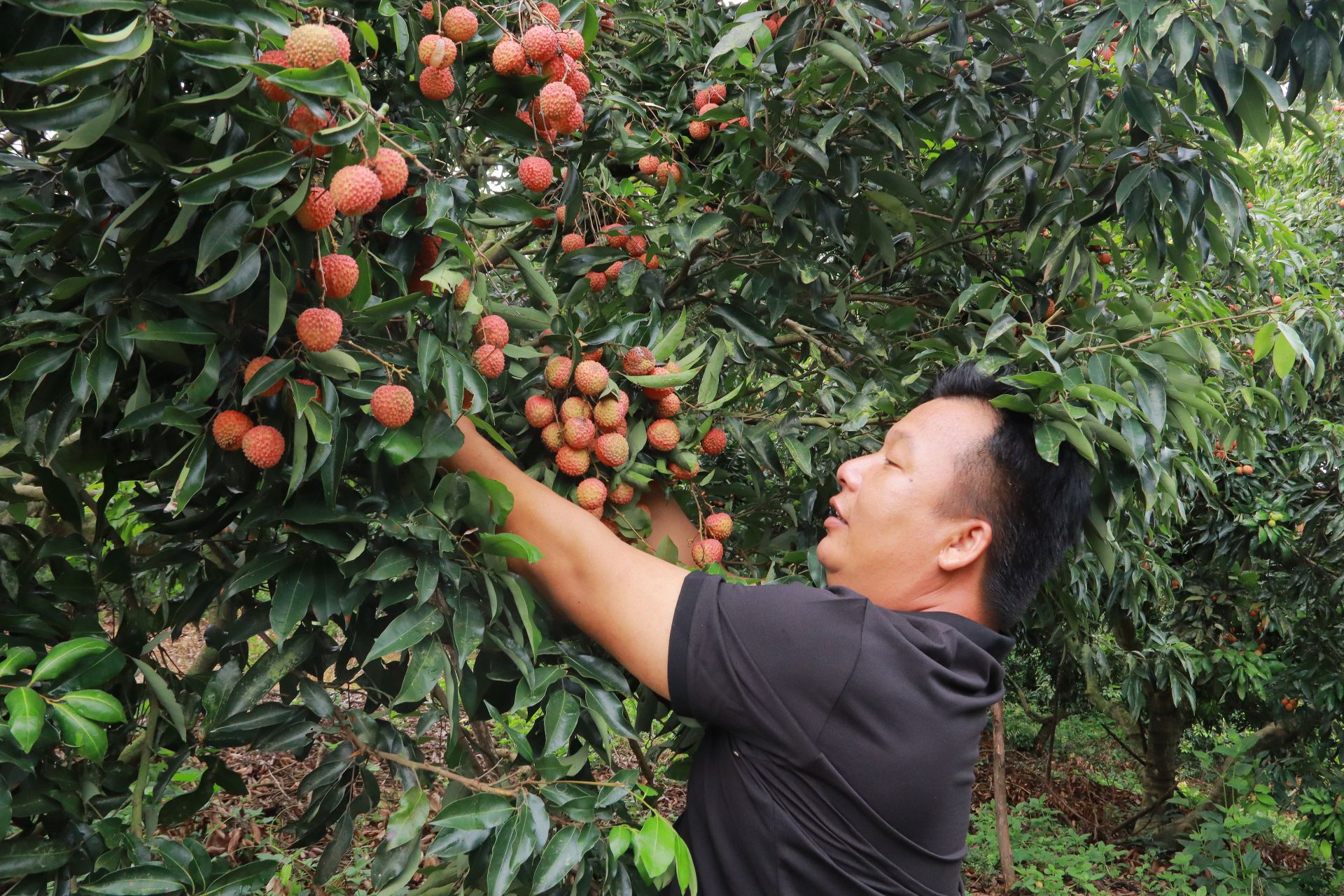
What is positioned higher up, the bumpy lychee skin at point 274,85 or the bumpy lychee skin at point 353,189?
the bumpy lychee skin at point 274,85

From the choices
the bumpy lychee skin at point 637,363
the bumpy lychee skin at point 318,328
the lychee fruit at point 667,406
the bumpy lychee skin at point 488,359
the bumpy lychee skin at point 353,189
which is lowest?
the lychee fruit at point 667,406

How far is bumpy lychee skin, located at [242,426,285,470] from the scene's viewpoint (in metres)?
0.85

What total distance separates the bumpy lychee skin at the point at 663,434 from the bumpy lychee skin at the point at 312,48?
622 millimetres

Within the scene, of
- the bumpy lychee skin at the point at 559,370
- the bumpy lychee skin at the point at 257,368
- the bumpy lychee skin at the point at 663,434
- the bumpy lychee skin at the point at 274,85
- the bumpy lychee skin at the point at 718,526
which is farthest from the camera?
the bumpy lychee skin at the point at 718,526

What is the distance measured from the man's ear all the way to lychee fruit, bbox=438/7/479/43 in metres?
0.85

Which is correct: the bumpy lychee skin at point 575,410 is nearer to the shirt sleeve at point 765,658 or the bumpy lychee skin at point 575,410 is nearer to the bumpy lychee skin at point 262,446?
the shirt sleeve at point 765,658

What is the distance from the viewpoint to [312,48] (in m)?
0.73

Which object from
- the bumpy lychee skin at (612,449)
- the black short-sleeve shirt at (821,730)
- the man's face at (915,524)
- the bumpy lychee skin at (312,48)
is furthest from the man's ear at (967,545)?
the bumpy lychee skin at (312,48)

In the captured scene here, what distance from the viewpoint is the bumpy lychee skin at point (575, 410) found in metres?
1.15

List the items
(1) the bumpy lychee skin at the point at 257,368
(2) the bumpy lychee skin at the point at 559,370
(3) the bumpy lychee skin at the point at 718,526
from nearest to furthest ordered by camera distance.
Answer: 1. (1) the bumpy lychee skin at the point at 257,368
2. (2) the bumpy lychee skin at the point at 559,370
3. (3) the bumpy lychee skin at the point at 718,526

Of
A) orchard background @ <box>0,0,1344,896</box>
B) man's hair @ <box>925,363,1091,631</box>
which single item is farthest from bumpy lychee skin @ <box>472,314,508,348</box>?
man's hair @ <box>925,363,1091,631</box>

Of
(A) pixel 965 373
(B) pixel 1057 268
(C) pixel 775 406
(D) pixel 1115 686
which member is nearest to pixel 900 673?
(A) pixel 965 373

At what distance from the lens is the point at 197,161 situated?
78 cm

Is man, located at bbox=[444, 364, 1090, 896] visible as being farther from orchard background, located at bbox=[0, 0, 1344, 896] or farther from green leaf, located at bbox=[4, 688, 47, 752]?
green leaf, located at bbox=[4, 688, 47, 752]
